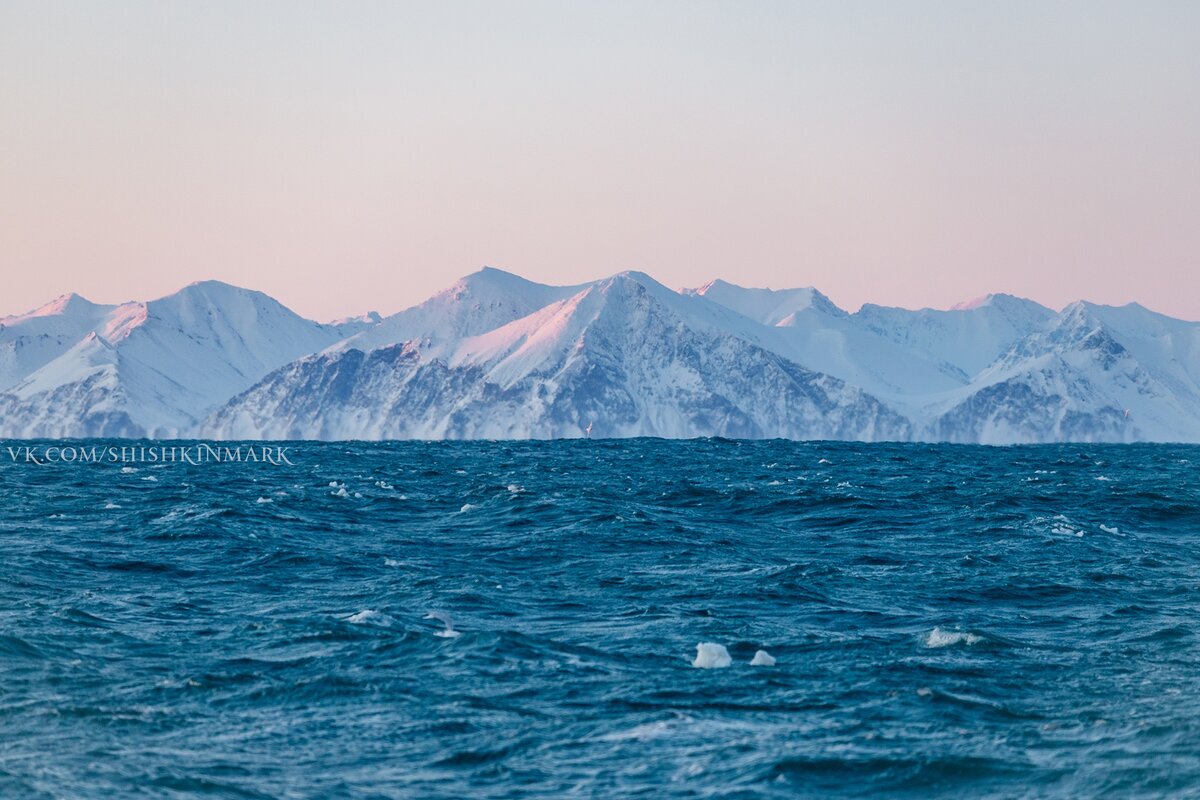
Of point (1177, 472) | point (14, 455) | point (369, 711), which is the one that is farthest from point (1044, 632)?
point (14, 455)

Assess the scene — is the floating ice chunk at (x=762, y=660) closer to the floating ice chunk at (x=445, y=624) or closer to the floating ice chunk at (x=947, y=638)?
the floating ice chunk at (x=947, y=638)

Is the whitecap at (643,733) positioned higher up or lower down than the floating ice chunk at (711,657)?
lower down

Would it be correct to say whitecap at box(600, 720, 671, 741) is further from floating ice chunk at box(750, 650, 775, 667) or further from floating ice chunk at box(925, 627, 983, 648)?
floating ice chunk at box(925, 627, 983, 648)

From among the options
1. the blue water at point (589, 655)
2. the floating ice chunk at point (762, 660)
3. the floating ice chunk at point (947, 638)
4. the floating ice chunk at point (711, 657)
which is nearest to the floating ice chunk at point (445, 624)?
the blue water at point (589, 655)

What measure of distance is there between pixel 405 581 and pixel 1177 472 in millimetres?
87535

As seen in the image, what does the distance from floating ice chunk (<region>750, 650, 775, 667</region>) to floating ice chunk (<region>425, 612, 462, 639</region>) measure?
668cm

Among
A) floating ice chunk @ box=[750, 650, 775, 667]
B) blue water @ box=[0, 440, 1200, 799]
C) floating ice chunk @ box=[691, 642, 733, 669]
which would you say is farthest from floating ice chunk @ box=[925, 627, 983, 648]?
floating ice chunk @ box=[691, 642, 733, 669]

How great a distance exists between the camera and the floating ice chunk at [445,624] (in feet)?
103

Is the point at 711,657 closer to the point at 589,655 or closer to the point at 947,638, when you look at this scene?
the point at 589,655

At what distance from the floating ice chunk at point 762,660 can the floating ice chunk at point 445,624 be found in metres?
6.68

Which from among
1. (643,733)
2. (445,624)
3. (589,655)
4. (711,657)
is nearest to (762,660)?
(711,657)

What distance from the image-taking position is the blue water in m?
21.6

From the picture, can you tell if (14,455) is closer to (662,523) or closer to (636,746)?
(662,523)

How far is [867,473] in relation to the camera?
102 m
